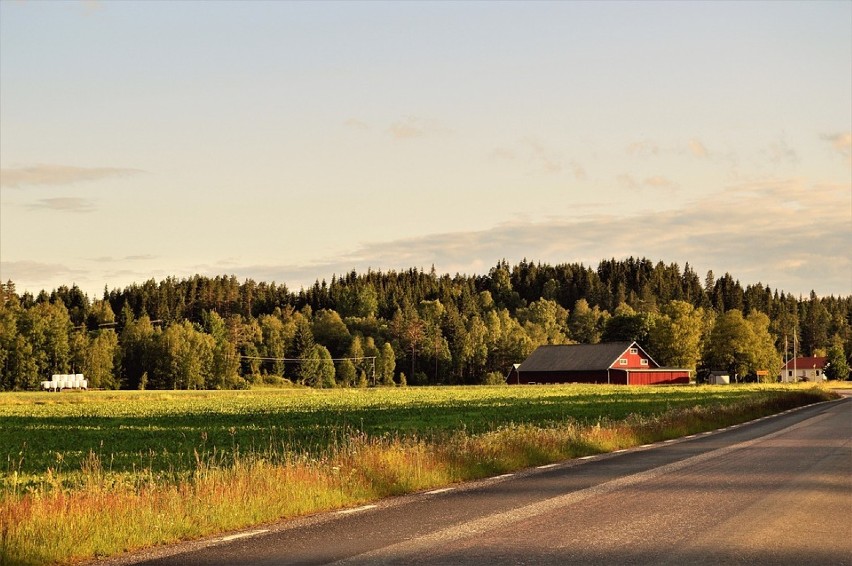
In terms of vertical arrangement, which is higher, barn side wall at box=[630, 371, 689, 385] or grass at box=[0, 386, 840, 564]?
grass at box=[0, 386, 840, 564]

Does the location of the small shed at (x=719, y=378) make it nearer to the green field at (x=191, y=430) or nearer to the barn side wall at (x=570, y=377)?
the barn side wall at (x=570, y=377)

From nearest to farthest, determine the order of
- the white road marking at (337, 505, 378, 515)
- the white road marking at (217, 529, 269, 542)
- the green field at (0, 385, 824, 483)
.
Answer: the white road marking at (217, 529, 269, 542) → the white road marking at (337, 505, 378, 515) → the green field at (0, 385, 824, 483)

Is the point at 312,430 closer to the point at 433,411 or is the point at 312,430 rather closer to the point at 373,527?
the point at 433,411

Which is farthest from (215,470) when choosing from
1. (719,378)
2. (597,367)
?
(719,378)

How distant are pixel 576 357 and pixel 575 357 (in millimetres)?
173

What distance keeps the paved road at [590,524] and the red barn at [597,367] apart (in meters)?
114

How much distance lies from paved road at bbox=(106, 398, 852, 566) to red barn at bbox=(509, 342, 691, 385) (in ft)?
373

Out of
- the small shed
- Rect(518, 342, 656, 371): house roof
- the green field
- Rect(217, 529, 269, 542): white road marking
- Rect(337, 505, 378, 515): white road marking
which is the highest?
Rect(518, 342, 656, 371): house roof

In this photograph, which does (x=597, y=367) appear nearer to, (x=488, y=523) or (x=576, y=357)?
(x=576, y=357)

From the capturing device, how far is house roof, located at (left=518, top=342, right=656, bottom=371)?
13338cm

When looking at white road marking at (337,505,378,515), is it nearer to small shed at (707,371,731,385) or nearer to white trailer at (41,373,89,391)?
white trailer at (41,373,89,391)

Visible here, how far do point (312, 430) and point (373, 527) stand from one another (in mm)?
26259

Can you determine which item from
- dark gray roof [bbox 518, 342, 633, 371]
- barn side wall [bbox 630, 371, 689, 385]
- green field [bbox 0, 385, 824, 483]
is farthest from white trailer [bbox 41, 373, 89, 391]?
barn side wall [bbox 630, 371, 689, 385]

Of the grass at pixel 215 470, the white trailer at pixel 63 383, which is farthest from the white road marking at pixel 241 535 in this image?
the white trailer at pixel 63 383
